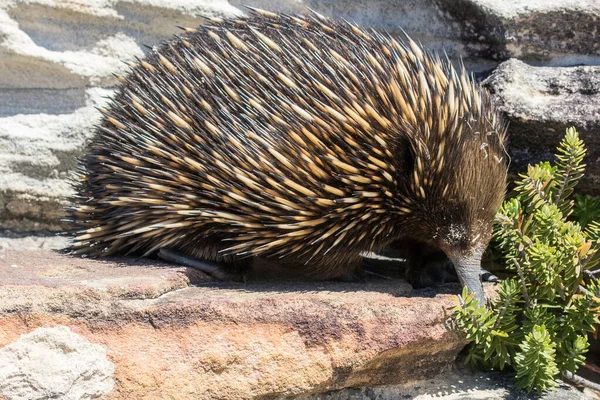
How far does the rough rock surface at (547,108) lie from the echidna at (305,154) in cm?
48

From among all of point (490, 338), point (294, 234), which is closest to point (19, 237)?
point (294, 234)

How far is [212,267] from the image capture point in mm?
3418

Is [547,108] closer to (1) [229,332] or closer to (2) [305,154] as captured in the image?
(2) [305,154]

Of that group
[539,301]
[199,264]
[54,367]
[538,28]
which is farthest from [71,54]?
[539,301]

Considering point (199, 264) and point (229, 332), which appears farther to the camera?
point (199, 264)

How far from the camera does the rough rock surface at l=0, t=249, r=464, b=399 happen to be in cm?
274

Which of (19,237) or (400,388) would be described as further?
(19,237)

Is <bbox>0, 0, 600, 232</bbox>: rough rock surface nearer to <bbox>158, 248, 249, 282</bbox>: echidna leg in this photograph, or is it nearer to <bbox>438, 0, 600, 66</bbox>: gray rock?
<bbox>438, 0, 600, 66</bbox>: gray rock

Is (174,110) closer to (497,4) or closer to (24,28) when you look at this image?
(24,28)

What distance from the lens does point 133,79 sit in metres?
3.62

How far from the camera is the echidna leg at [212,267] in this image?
342cm

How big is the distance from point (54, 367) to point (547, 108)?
2640 mm

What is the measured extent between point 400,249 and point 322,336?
92cm

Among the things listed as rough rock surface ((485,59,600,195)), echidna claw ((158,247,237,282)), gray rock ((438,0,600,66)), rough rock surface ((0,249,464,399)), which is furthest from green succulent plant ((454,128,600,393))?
echidna claw ((158,247,237,282))
